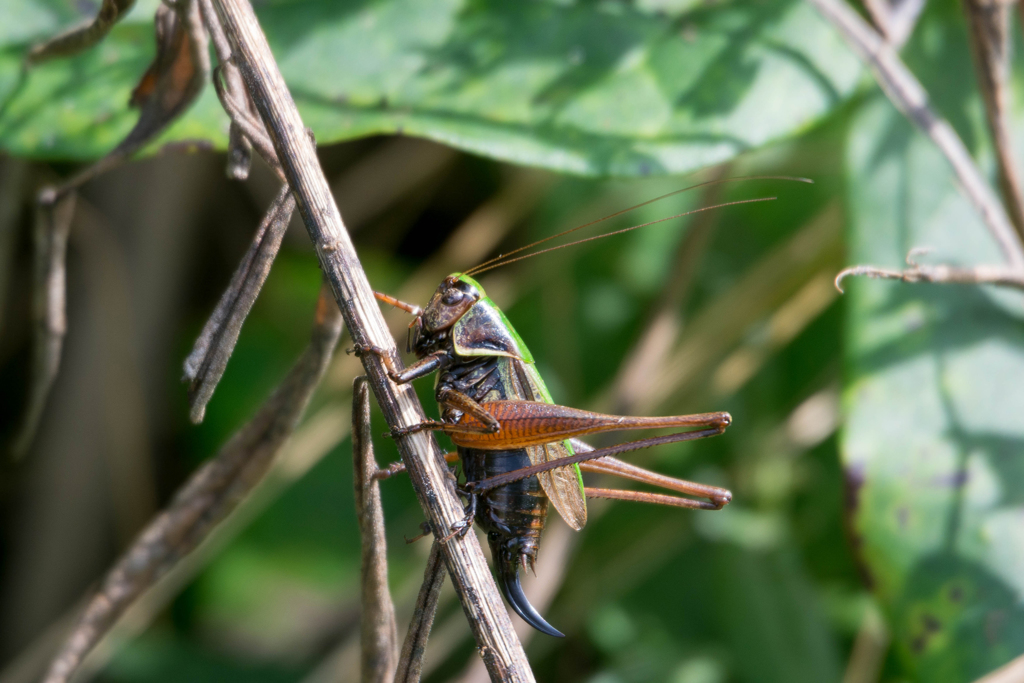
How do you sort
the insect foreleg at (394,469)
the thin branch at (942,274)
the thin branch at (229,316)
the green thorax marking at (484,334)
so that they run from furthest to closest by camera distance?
the green thorax marking at (484,334)
the thin branch at (942,274)
the insect foreleg at (394,469)
the thin branch at (229,316)

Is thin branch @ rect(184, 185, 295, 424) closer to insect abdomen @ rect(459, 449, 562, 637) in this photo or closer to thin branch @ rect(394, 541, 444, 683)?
thin branch @ rect(394, 541, 444, 683)

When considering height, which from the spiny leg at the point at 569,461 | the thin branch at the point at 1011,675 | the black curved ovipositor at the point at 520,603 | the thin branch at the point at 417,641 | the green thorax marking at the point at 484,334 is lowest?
the thin branch at the point at 1011,675

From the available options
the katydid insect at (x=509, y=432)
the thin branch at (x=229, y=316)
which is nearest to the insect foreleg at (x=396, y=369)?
the katydid insect at (x=509, y=432)

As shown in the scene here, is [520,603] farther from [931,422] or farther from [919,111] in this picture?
[919,111]

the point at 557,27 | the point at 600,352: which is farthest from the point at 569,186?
the point at 557,27

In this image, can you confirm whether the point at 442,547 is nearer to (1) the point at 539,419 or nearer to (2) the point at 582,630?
(1) the point at 539,419

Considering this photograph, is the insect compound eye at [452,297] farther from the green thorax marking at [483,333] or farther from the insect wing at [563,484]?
the insect wing at [563,484]

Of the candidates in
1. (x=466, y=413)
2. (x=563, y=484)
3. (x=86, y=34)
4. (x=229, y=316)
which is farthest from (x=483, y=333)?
(x=86, y=34)
